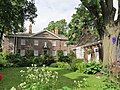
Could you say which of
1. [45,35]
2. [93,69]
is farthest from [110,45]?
[45,35]

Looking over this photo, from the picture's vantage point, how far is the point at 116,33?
17469 millimetres

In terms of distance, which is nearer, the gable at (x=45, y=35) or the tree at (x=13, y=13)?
the tree at (x=13, y=13)

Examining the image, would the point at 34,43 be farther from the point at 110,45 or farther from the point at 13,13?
the point at 110,45

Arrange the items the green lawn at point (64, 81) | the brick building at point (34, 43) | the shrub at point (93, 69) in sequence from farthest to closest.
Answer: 1. the brick building at point (34, 43)
2. the shrub at point (93, 69)
3. the green lawn at point (64, 81)

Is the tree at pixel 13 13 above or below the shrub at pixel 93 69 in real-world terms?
above

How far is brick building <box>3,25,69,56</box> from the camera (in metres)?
54.2

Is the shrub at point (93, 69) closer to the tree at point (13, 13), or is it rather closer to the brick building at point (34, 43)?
the tree at point (13, 13)

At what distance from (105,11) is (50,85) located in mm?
13409

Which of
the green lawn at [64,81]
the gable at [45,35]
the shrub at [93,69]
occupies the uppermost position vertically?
the gable at [45,35]

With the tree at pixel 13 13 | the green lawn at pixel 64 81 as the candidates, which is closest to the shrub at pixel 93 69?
the green lawn at pixel 64 81

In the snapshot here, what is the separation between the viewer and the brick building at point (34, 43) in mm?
54156

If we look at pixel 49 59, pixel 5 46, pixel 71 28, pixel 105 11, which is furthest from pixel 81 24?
pixel 5 46

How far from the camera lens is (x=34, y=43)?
56250 millimetres

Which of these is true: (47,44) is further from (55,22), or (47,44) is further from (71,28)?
(55,22)
